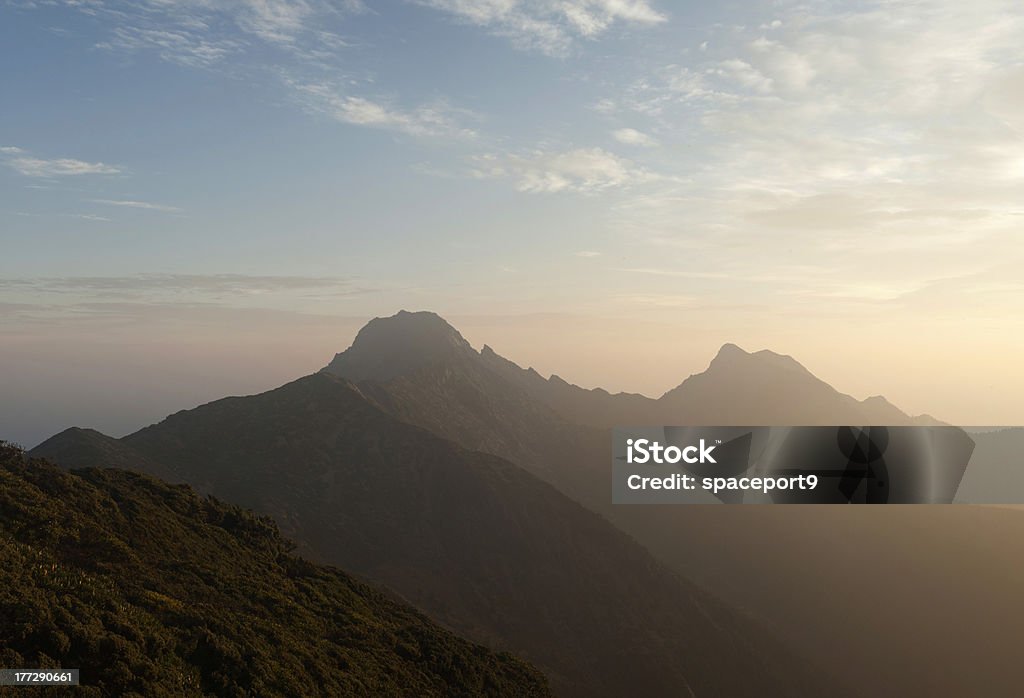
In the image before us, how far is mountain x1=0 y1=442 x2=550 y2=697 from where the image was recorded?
21.6 metres

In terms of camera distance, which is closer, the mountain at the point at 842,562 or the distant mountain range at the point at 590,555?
the distant mountain range at the point at 590,555

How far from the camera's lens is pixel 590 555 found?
110 metres

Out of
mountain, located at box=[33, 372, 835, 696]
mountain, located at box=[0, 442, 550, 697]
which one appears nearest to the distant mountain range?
mountain, located at box=[33, 372, 835, 696]

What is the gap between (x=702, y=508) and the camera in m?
157

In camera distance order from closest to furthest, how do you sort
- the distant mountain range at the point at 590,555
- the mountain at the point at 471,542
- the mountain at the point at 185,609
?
1. the mountain at the point at 185,609
2. the mountain at the point at 471,542
3. the distant mountain range at the point at 590,555

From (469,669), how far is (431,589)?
59330mm

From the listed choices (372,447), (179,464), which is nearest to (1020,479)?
(372,447)

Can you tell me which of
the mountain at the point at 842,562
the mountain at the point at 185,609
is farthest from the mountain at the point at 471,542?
the mountain at the point at 185,609

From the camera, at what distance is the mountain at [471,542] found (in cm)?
9019

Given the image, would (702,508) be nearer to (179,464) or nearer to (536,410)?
(536,410)

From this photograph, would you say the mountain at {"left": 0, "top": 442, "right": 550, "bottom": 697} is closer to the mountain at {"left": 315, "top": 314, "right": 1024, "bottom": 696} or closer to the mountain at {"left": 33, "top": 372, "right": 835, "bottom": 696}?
the mountain at {"left": 33, "top": 372, "right": 835, "bottom": 696}

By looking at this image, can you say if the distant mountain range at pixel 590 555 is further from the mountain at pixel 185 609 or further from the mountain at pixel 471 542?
the mountain at pixel 185 609

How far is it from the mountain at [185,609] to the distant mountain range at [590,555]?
133ft

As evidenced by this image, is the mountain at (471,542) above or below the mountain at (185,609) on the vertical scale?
below
